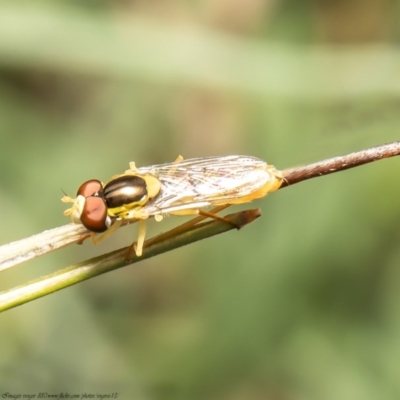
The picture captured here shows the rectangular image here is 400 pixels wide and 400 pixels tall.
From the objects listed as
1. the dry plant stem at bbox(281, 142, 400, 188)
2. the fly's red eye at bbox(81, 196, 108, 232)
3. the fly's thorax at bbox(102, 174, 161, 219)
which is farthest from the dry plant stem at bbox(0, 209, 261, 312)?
the fly's thorax at bbox(102, 174, 161, 219)

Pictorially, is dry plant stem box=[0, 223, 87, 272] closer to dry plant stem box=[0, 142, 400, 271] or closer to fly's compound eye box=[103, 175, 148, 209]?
dry plant stem box=[0, 142, 400, 271]

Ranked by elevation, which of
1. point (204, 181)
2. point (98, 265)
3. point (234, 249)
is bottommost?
point (234, 249)

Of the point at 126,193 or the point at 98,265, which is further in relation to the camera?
the point at 126,193

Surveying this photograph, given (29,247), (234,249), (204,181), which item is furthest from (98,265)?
(234,249)

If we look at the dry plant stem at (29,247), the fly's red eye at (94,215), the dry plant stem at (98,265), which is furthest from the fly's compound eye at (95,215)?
the dry plant stem at (98,265)

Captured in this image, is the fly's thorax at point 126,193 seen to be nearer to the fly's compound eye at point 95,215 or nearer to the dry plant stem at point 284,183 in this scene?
the fly's compound eye at point 95,215

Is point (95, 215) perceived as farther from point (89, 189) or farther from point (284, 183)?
point (284, 183)
